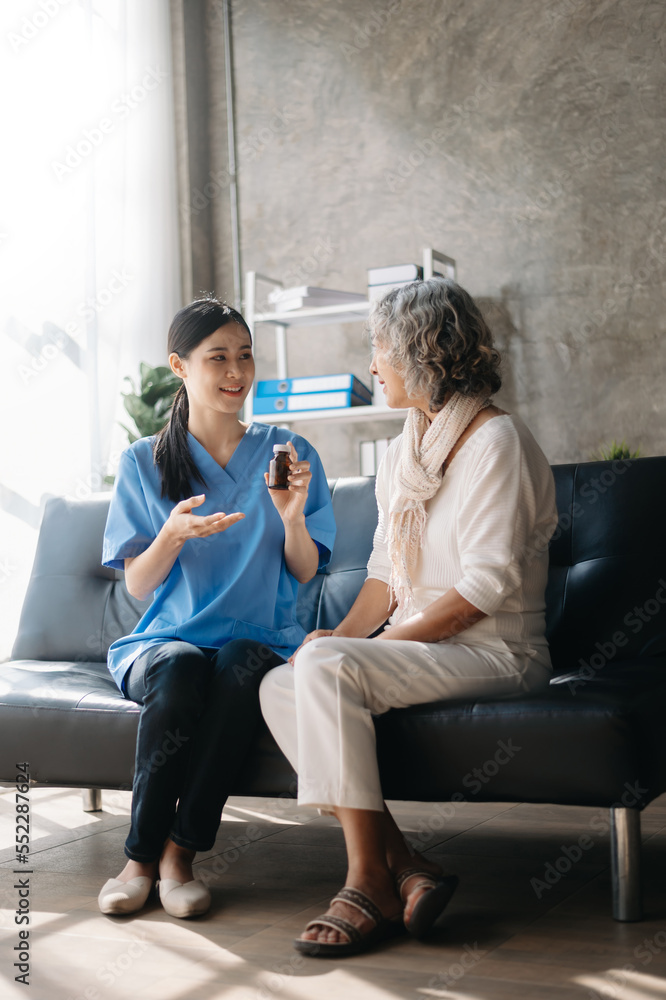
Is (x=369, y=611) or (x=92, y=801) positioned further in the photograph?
(x=92, y=801)

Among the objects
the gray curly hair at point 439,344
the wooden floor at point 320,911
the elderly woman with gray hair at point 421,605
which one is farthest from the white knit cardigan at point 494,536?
the wooden floor at point 320,911

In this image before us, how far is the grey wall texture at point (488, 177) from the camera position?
3.88 m

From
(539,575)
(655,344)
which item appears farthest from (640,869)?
(655,344)

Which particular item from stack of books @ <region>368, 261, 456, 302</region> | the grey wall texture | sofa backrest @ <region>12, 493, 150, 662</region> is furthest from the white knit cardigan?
the grey wall texture

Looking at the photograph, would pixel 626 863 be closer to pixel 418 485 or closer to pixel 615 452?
pixel 418 485

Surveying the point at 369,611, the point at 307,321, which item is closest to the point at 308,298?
the point at 307,321

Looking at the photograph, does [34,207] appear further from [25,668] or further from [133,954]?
[133,954]

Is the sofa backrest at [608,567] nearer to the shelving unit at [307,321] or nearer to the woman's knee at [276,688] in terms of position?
the woman's knee at [276,688]

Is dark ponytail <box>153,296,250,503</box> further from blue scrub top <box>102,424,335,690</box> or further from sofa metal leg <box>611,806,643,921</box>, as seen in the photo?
sofa metal leg <box>611,806,643,921</box>

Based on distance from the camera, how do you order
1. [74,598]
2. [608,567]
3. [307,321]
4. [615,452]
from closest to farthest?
[608,567], [74,598], [615,452], [307,321]

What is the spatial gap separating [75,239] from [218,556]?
2245 mm

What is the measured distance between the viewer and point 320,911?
1786mm

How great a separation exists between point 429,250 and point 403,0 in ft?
3.78

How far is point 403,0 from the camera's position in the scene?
4.22 m
